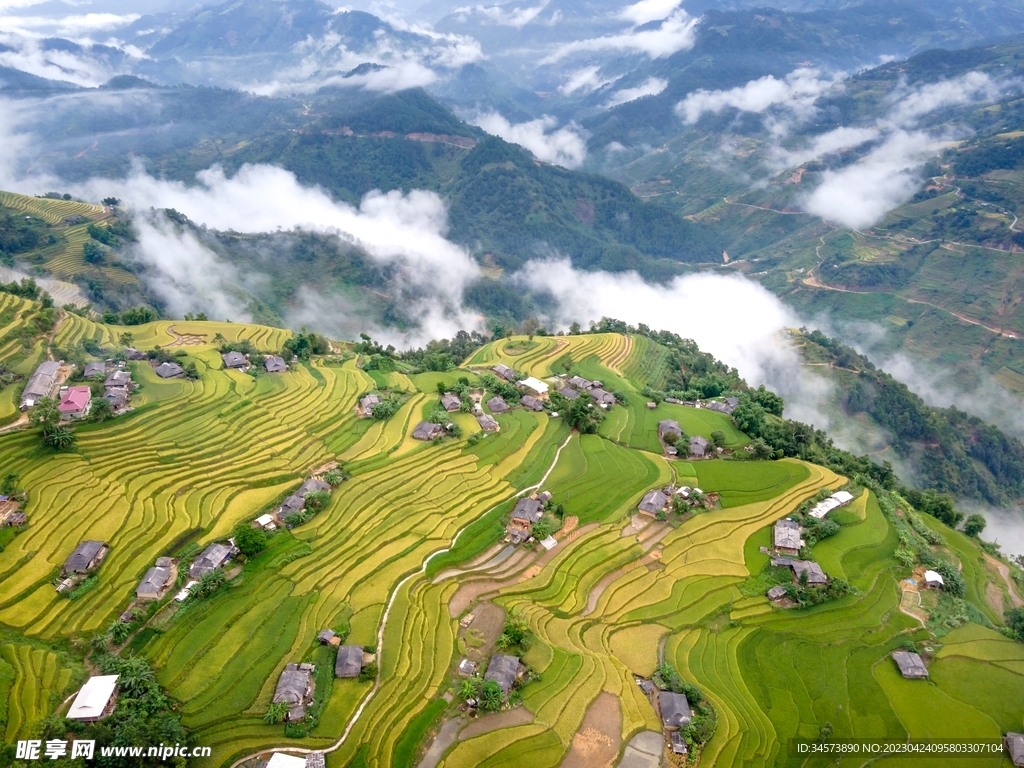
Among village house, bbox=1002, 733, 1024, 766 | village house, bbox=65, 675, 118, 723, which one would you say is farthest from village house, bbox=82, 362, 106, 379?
village house, bbox=1002, 733, 1024, 766

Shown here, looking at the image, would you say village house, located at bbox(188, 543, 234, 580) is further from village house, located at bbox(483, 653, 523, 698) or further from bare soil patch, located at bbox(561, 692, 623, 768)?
bare soil patch, located at bbox(561, 692, 623, 768)

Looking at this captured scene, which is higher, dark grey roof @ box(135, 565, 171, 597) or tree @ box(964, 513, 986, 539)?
dark grey roof @ box(135, 565, 171, 597)

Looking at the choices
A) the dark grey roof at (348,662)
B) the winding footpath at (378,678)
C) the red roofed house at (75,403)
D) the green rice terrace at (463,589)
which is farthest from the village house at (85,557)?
the dark grey roof at (348,662)

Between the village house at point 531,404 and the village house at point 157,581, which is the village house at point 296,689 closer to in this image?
the village house at point 157,581

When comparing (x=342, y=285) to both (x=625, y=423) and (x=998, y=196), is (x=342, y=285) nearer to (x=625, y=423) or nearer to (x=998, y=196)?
(x=625, y=423)

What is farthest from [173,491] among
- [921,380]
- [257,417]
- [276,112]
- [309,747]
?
[276,112]

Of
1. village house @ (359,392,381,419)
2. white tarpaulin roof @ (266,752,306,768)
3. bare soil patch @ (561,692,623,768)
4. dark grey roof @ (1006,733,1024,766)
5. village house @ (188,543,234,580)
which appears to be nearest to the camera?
white tarpaulin roof @ (266,752,306,768)
